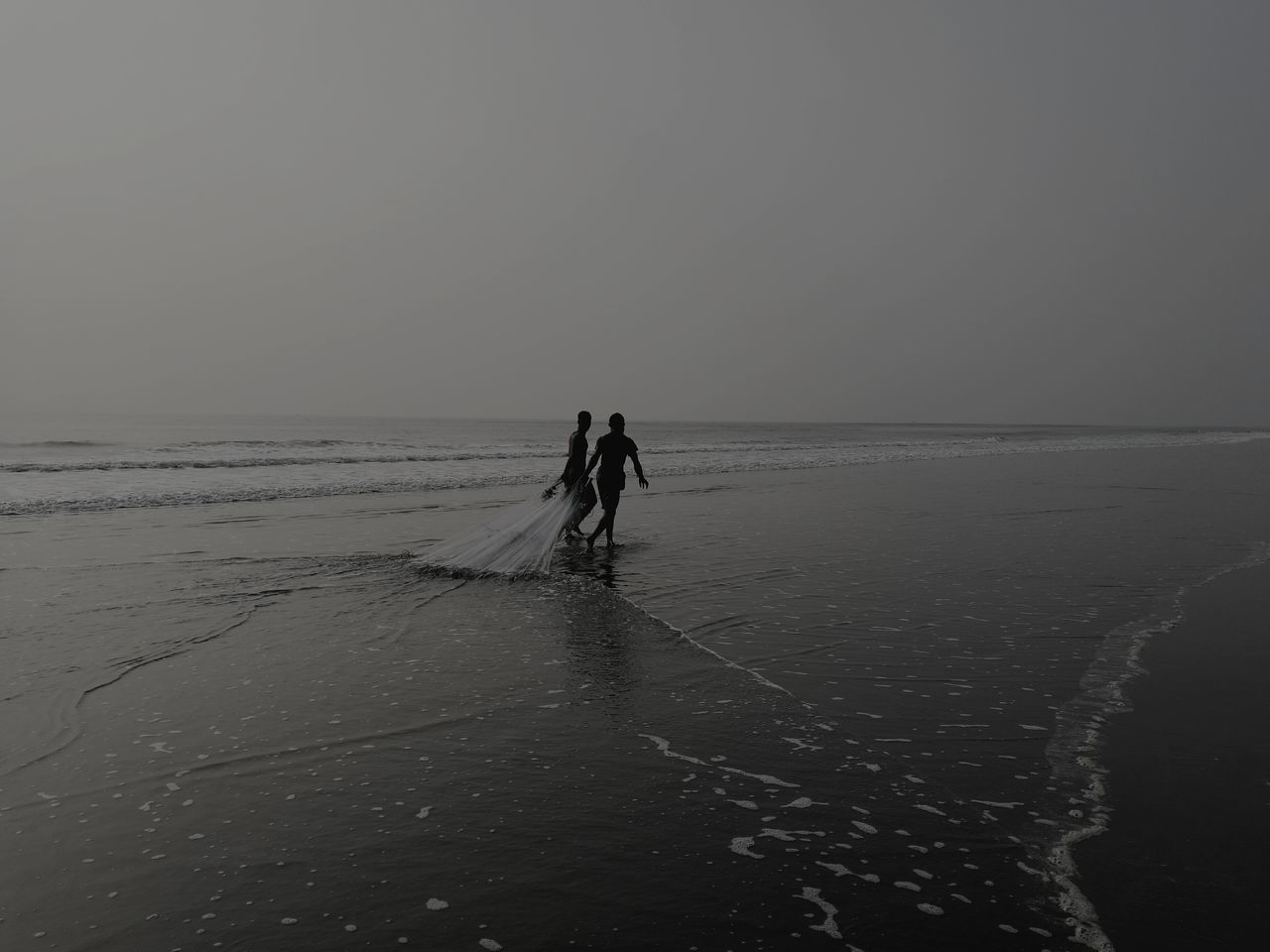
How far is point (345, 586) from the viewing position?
9.91 m

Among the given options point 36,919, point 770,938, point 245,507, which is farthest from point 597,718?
point 245,507

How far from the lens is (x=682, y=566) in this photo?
11.5 meters

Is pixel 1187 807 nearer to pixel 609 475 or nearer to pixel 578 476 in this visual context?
pixel 609 475

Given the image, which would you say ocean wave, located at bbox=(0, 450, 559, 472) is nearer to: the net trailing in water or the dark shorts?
the dark shorts

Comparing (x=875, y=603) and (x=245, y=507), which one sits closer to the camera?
(x=875, y=603)

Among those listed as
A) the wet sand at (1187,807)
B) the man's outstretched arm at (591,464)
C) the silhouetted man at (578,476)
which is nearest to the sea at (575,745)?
the wet sand at (1187,807)

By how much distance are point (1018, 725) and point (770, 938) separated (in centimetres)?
300

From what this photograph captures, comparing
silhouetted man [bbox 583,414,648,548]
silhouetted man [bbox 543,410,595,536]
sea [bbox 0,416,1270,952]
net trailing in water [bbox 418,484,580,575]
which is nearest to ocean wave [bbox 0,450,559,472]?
sea [bbox 0,416,1270,952]

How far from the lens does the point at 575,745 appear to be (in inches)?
199

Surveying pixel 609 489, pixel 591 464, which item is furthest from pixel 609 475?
pixel 591 464

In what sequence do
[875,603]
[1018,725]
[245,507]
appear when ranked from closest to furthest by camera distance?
[1018,725]
[875,603]
[245,507]

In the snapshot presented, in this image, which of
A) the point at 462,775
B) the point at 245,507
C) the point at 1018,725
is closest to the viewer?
the point at 462,775

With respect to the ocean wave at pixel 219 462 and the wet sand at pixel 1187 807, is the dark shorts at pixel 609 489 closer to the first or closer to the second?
the wet sand at pixel 1187 807

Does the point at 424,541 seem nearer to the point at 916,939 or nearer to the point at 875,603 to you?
the point at 875,603
